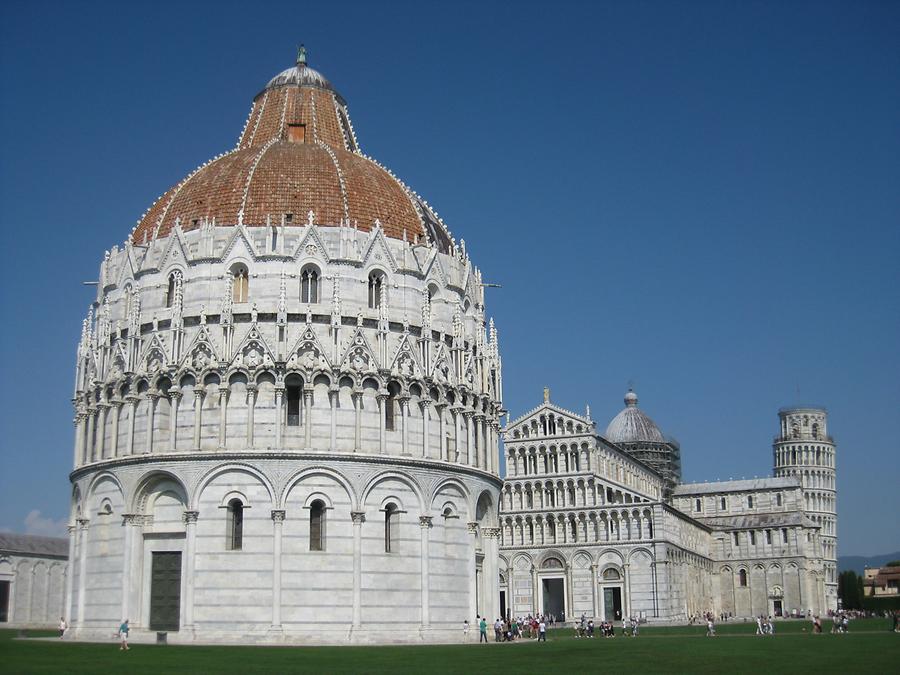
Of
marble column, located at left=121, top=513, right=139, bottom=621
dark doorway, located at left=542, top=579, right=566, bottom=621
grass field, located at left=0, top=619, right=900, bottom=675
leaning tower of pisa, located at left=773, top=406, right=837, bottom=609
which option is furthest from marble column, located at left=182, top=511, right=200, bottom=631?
leaning tower of pisa, located at left=773, top=406, right=837, bottom=609

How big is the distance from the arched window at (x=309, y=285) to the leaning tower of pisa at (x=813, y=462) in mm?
114797

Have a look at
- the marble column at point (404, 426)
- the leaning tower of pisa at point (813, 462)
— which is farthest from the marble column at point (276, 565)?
the leaning tower of pisa at point (813, 462)

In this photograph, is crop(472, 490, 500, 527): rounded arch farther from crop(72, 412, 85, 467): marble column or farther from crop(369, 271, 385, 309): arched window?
crop(72, 412, 85, 467): marble column

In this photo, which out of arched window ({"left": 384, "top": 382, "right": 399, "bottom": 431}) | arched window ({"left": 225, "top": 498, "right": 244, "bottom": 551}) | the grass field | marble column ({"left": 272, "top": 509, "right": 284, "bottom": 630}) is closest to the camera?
the grass field

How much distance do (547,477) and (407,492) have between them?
192 feet

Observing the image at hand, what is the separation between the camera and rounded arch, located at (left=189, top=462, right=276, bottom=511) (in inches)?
1924

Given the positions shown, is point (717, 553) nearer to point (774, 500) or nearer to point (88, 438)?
point (774, 500)

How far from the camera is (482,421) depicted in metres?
57.5

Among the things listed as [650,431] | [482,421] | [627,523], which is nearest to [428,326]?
[482,421]

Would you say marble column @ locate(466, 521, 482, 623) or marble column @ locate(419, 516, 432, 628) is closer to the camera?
marble column @ locate(419, 516, 432, 628)

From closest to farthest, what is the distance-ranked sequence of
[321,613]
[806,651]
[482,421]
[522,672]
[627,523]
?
[522,672] < [806,651] < [321,613] < [482,421] < [627,523]

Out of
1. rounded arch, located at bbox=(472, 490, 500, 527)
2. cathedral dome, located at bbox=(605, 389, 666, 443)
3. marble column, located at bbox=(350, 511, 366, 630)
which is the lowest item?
marble column, located at bbox=(350, 511, 366, 630)

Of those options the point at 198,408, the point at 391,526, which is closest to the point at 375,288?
the point at 198,408

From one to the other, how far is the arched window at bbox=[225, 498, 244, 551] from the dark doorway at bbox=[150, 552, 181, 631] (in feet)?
9.09
